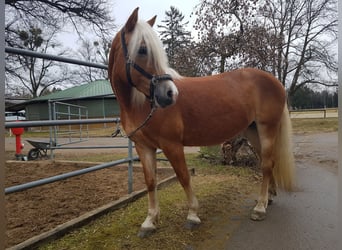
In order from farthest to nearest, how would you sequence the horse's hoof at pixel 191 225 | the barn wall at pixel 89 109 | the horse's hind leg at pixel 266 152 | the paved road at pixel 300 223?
the barn wall at pixel 89 109 → the horse's hind leg at pixel 266 152 → the horse's hoof at pixel 191 225 → the paved road at pixel 300 223

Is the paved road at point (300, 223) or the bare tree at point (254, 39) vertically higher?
the bare tree at point (254, 39)

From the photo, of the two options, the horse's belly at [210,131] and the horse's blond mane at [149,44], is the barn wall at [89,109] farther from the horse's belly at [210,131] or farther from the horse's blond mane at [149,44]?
the horse's blond mane at [149,44]

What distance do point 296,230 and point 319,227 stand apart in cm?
20

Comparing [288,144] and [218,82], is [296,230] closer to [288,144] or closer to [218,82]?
[288,144]

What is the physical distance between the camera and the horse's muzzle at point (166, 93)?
5.45 feet

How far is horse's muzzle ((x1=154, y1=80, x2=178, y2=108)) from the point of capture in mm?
1662

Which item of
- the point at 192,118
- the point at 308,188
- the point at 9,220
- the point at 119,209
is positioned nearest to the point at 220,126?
the point at 192,118

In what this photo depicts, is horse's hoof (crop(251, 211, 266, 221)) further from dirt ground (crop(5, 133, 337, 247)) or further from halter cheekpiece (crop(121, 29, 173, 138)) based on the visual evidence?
dirt ground (crop(5, 133, 337, 247))

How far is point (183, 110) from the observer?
2111 millimetres

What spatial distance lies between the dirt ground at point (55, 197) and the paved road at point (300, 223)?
1595mm

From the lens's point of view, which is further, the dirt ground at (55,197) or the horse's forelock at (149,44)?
the dirt ground at (55,197)

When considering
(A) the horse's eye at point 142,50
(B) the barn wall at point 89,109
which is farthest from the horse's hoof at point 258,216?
(B) the barn wall at point 89,109

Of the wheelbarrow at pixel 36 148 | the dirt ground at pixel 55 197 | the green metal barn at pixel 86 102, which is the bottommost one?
the dirt ground at pixel 55 197

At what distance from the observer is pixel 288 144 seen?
105 inches
